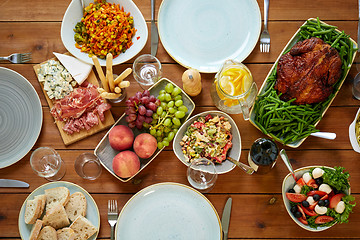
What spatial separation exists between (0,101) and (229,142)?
1.28 metres

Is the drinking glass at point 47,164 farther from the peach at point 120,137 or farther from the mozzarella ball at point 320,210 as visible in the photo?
the mozzarella ball at point 320,210

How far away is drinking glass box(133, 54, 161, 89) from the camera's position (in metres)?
1.81

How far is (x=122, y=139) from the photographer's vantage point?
1.76 meters

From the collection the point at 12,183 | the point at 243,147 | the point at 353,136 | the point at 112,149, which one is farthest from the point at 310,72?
the point at 12,183

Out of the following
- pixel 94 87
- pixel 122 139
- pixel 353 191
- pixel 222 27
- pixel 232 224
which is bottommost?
pixel 232 224

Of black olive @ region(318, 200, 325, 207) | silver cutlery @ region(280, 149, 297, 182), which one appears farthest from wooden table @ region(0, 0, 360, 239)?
black olive @ region(318, 200, 325, 207)

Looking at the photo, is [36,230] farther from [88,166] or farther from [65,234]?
[88,166]

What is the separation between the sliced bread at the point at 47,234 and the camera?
1734mm

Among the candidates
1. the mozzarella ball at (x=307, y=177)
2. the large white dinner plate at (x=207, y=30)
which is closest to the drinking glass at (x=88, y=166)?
the large white dinner plate at (x=207, y=30)

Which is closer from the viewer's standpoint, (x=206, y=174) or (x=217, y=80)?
(x=217, y=80)

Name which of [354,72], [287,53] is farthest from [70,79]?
[354,72]

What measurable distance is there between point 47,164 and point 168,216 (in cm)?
71

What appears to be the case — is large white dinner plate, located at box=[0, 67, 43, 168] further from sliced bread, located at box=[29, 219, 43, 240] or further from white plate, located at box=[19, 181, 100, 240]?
sliced bread, located at box=[29, 219, 43, 240]

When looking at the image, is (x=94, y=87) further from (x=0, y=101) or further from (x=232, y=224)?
(x=232, y=224)
